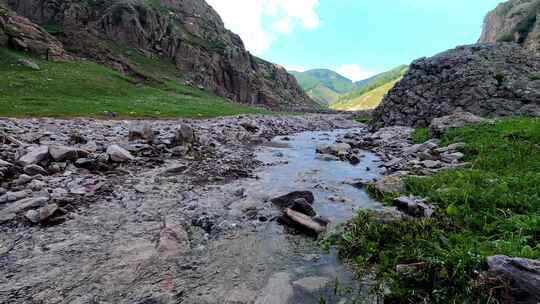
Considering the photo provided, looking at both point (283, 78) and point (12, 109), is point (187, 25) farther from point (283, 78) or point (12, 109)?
point (12, 109)

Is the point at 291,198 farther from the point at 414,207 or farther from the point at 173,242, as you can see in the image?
the point at 173,242

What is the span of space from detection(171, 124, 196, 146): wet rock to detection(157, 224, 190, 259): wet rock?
29.8 ft

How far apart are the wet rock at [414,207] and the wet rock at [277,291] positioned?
4016 millimetres

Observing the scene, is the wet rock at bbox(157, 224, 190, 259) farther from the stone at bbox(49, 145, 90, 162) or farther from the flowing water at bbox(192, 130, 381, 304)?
the stone at bbox(49, 145, 90, 162)

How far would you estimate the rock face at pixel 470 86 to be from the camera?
2395 centimetres

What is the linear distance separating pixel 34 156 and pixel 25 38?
2000 inches

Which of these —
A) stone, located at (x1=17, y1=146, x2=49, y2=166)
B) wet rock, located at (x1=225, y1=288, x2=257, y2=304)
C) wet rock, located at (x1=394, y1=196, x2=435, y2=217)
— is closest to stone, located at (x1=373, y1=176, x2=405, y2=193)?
wet rock, located at (x1=394, y1=196, x2=435, y2=217)

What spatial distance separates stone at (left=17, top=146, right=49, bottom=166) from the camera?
981cm

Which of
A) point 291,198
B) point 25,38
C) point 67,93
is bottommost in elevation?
point 291,198

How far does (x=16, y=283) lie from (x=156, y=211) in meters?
3.43

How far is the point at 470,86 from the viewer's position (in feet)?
86.3

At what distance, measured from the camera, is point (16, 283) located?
498 centimetres

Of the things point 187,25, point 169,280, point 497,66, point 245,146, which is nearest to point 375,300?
point 169,280

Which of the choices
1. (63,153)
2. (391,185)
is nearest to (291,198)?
(391,185)
